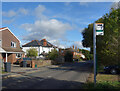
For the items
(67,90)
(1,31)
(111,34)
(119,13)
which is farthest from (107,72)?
(1,31)

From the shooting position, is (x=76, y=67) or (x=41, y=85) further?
(x=76, y=67)

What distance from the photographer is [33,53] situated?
4306cm

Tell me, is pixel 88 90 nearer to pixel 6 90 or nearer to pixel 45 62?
pixel 6 90

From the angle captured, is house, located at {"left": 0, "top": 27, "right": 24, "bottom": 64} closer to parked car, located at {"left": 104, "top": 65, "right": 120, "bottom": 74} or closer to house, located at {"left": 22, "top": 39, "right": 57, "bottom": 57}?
parked car, located at {"left": 104, "top": 65, "right": 120, "bottom": 74}

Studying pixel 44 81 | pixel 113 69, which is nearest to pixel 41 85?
pixel 44 81

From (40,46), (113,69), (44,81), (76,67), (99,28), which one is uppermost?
(40,46)

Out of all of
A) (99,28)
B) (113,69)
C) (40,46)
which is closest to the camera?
(99,28)

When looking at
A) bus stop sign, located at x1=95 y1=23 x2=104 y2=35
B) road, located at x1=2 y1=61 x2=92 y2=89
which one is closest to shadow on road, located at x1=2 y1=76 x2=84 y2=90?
road, located at x1=2 y1=61 x2=92 y2=89

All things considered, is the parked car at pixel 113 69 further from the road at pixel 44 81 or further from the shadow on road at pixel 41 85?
the shadow on road at pixel 41 85

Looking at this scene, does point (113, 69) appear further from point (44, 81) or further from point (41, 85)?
point (41, 85)

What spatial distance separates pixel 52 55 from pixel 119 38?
95.0 ft

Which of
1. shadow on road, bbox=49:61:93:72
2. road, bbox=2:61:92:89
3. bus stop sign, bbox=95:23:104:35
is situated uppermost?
bus stop sign, bbox=95:23:104:35

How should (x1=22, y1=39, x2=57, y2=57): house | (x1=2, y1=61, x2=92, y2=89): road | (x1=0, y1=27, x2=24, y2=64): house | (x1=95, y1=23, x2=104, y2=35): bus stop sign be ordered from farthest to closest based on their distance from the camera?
(x1=22, y1=39, x2=57, y2=57): house → (x1=0, y1=27, x2=24, y2=64): house → (x1=2, y1=61, x2=92, y2=89): road → (x1=95, y1=23, x2=104, y2=35): bus stop sign

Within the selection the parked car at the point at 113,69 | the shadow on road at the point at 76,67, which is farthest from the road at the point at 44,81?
the shadow on road at the point at 76,67
